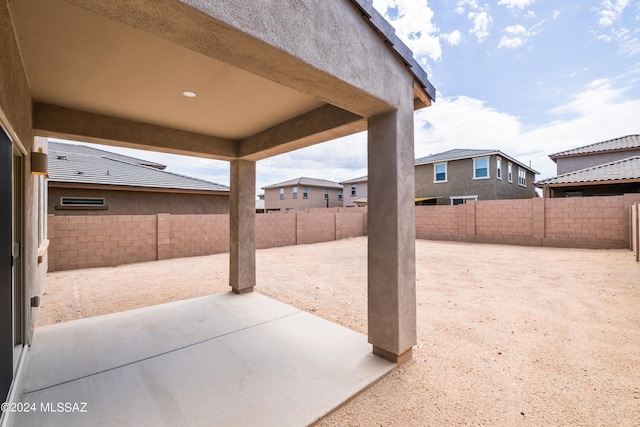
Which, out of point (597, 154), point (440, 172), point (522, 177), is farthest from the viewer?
point (522, 177)

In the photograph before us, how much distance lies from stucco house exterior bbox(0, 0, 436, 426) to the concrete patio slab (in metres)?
0.04

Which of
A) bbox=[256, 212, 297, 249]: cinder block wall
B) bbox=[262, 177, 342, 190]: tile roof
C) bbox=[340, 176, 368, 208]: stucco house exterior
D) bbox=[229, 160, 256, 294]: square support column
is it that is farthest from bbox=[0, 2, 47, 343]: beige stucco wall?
bbox=[340, 176, 368, 208]: stucco house exterior

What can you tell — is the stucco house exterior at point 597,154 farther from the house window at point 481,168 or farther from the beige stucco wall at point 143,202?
the beige stucco wall at point 143,202

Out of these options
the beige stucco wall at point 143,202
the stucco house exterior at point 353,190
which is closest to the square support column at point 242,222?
the beige stucco wall at point 143,202

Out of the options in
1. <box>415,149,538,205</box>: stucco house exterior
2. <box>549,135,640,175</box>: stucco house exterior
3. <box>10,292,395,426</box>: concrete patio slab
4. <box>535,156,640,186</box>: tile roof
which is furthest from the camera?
<box>415,149,538,205</box>: stucco house exterior

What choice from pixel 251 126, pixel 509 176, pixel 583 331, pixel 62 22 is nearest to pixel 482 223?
pixel 509 176

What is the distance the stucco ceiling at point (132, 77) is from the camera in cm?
202

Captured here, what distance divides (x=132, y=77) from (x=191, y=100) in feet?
2.25

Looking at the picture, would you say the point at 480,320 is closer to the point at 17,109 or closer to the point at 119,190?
the point at 17,109

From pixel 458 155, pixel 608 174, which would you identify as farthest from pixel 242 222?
pixel 458 155

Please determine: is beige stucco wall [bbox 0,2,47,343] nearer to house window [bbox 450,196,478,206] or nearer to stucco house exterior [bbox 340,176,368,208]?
→ house window [bbox 450,196,478,206]

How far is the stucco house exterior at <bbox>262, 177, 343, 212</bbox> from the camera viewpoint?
97.9 ft

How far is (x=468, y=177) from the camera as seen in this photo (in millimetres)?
17922

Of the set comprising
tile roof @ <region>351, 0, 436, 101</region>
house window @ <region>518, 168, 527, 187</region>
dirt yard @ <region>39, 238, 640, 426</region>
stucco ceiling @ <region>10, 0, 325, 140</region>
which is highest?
house window @ <region>518, 168, 527, 187</region>
